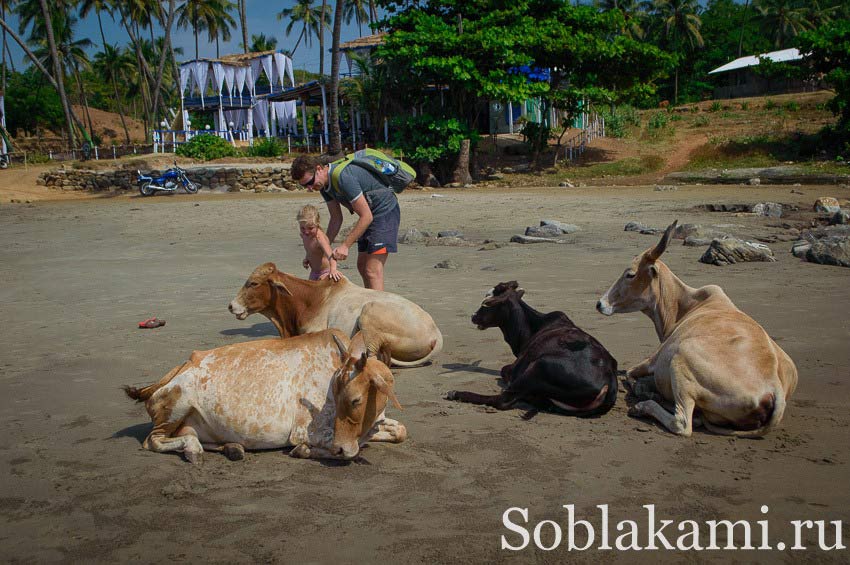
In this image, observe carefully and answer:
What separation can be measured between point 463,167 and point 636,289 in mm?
24817

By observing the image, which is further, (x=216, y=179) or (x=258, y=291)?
(x=216, y=179)

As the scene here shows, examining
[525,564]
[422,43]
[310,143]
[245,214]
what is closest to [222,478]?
[525,564]

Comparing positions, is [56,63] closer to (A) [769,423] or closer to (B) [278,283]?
(B) [278,283]

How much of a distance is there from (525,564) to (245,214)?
17549 mm

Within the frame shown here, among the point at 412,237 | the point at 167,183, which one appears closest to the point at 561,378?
the point at 412,237

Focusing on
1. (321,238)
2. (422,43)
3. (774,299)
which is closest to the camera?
(321,238)

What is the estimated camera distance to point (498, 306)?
670 cm

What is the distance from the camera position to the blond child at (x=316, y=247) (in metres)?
7.33

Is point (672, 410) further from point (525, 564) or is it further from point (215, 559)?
point (215, 559)

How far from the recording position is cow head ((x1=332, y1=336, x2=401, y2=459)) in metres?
4.57

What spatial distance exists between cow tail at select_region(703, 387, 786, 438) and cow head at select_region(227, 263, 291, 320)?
12.0 ft

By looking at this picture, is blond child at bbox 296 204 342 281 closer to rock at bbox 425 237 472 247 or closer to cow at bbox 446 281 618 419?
cow at bbox 446 281 618 419

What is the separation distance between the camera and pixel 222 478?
4.56 meters

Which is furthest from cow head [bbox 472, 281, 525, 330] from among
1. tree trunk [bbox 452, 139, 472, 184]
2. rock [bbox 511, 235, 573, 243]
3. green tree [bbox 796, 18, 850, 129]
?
green tree [bbox 796, 18, 850, 129]
